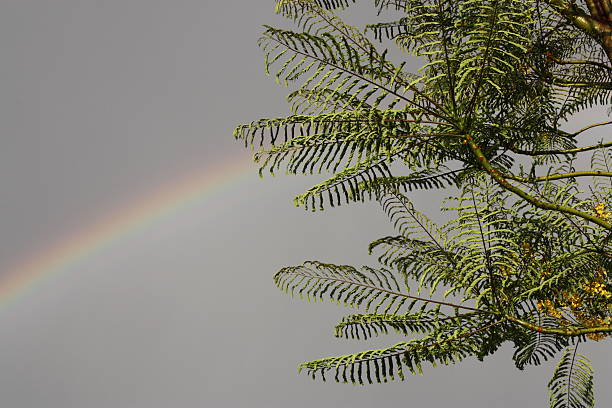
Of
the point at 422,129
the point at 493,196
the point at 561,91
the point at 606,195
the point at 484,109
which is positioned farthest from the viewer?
the point at 561,91

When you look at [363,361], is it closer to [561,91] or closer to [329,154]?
[329,154]

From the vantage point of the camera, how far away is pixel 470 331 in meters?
2.22

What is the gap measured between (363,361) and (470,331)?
45 cm

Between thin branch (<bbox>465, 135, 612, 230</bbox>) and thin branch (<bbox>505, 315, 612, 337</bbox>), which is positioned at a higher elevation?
thin branch (<bbox>465, 135, 612, 230</bbox>)

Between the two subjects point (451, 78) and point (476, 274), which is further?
point (476, 274)

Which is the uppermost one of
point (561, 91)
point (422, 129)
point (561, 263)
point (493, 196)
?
point (561, 91)

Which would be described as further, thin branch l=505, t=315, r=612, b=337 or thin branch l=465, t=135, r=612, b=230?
thin branch l=505, t=315, r=612, b=337

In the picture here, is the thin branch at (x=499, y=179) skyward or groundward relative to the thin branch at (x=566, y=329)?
skyward

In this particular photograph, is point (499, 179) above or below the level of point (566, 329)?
above

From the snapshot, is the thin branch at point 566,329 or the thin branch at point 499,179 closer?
the thin branch at point 499,179

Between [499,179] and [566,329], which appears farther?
Result: [566,329]

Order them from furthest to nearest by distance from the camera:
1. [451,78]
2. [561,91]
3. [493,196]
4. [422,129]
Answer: [561,91]
[493,196]
[422,129]
[451,78]

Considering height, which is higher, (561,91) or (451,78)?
(561,91)

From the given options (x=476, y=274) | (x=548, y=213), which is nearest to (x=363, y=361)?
(x=476, y=274)
